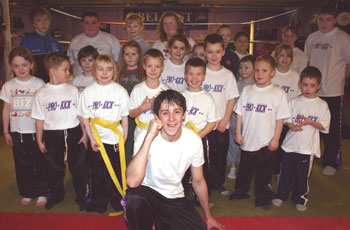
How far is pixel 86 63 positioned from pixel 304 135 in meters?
2.53

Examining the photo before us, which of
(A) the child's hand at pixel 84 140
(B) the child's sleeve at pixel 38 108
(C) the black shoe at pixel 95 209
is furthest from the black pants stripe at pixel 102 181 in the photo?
(B) the child's sleeve at pixel 38 108

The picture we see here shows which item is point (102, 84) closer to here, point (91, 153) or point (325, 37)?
point (91, 153)

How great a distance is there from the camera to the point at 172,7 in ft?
39.8

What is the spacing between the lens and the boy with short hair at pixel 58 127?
9.21 ft

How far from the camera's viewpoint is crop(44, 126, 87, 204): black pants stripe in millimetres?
2852

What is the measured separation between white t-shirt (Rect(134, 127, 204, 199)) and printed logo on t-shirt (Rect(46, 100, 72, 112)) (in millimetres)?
1105

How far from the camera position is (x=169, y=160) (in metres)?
2.13

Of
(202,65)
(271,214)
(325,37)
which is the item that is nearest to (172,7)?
(325,37)

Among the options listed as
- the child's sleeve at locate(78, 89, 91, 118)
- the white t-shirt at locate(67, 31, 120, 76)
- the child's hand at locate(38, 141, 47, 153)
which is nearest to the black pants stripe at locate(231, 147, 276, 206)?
the child's sleeve at locate(78, 89, 91, 118)

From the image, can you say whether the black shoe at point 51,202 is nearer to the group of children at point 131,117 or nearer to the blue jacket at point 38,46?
the group of children at point 131,117

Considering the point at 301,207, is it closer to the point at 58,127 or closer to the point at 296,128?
the point at 296,128

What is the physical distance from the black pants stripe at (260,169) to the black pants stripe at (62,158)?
1736mm

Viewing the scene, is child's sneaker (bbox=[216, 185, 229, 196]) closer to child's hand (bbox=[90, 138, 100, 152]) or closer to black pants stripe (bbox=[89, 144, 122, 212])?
black pants stripe (bbox=[89, 144, 122, 212])

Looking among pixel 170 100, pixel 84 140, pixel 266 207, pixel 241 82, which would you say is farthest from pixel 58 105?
pixel 266 207
